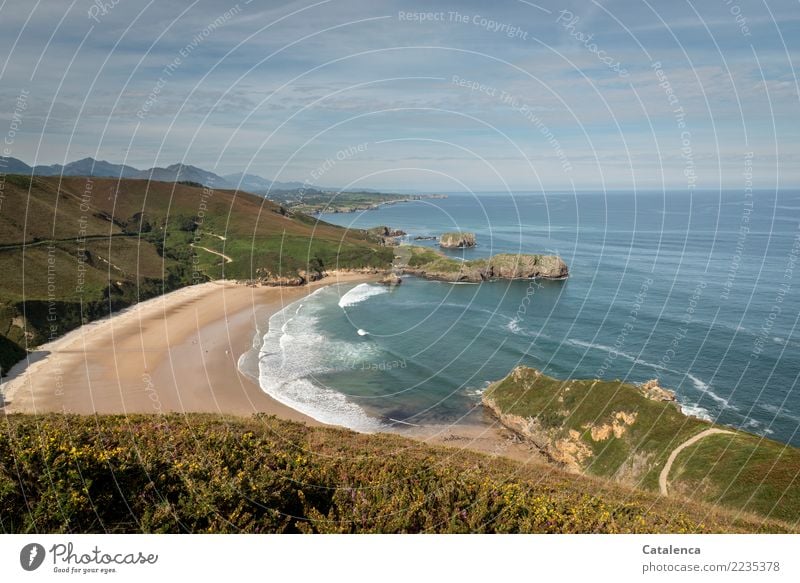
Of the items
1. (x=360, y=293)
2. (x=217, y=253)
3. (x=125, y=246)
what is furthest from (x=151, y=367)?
(x=217, y=253)

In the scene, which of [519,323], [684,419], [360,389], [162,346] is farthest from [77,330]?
[684,419]

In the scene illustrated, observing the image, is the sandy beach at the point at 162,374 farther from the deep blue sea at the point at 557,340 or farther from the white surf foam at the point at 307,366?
the deep blue sea at the point at 557,340

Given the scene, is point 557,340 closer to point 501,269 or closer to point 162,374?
point 501,269

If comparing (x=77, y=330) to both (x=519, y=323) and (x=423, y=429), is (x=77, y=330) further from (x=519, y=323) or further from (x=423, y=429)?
(x=519, y=323)

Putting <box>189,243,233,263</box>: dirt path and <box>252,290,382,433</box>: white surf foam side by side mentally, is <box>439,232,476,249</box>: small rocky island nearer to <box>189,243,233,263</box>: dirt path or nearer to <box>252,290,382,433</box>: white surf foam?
<box>189,243,233,263</box>: dirt path
